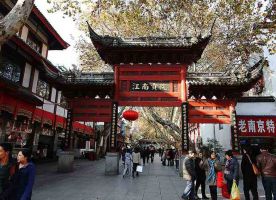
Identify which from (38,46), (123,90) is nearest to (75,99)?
(123,90)

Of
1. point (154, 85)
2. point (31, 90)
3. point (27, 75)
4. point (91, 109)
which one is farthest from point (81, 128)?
point (154, 85)

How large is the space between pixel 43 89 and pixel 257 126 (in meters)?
15.1

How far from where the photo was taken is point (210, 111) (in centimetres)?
1354

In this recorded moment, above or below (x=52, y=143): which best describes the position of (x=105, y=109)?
above

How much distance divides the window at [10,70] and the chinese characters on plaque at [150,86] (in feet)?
23.3

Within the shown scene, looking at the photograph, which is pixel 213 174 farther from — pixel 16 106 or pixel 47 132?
pixel 47 132

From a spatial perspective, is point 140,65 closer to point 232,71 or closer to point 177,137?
point 232,71

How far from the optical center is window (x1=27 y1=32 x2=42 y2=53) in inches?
678

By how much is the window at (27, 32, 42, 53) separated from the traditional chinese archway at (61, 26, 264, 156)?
216 inches

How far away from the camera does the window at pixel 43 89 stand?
18009 millimetres

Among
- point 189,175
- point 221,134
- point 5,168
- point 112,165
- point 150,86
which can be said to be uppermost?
point 150,86

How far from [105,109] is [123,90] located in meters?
1.50

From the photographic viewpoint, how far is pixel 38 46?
18.6 metres

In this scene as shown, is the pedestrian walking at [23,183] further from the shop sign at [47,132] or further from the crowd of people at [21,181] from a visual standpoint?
the shop sign at [47,132]
